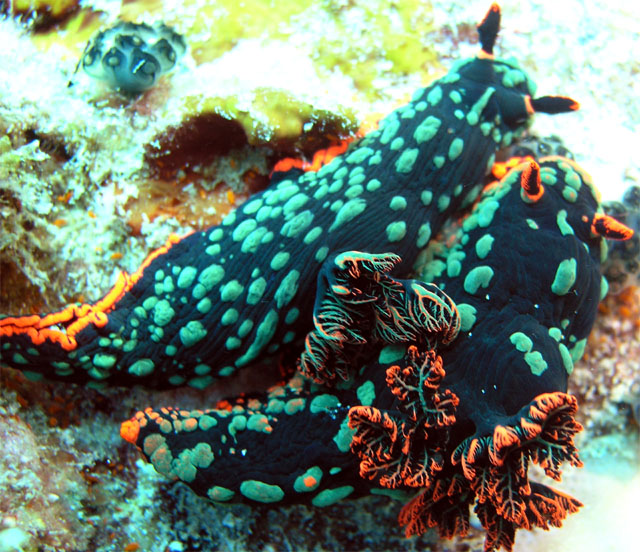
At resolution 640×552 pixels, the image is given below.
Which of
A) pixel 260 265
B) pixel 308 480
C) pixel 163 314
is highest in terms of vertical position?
pixel 260 265

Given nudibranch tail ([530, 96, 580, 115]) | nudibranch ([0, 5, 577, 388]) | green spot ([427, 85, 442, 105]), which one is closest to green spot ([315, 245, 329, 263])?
nudibranch ([0, 5, 577, 388])

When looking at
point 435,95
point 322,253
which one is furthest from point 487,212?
point 322,253

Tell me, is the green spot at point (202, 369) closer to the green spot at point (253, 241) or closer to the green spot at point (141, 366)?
the green spot at point (141, 366)

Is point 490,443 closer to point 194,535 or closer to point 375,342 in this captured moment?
point 375,342

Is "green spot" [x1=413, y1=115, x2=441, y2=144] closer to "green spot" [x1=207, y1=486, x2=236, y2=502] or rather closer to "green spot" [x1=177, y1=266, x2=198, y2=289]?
"green spot" [x1=177, y1=266, x2=198, y2=289]

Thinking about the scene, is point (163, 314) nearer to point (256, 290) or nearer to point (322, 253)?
point (256, 290)

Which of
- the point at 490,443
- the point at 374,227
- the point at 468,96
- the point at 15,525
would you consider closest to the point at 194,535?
the point at 15,525

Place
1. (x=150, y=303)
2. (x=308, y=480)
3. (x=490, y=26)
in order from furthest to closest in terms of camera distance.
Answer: (x=490, y=26), (x=150, y=303), (x=308, y=480)

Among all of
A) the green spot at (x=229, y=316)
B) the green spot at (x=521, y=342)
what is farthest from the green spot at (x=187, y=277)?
the green spot at (x=521, y=342)
